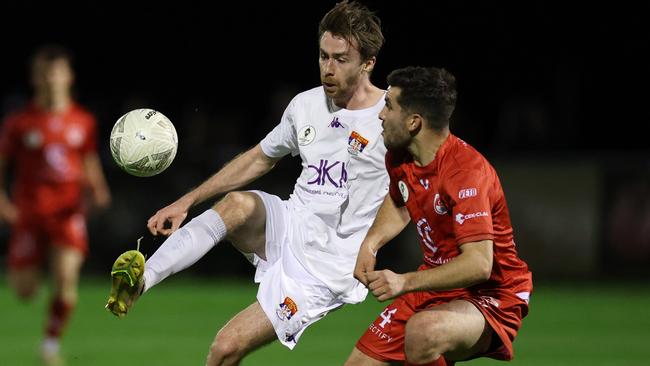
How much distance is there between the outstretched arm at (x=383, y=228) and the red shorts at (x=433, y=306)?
1.17 ft

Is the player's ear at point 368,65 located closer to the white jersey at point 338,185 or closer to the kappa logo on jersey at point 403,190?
the white jersey at point 338,185

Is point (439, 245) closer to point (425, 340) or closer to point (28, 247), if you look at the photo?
point (425, 340)

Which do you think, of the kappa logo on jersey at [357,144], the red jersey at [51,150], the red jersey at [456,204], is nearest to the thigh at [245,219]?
the kappa logo on jersey at [357,144]

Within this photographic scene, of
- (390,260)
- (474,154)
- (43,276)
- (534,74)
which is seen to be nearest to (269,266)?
(474,154)

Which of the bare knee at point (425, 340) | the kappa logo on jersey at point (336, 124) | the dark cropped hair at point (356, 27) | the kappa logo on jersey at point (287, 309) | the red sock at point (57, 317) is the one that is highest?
the dark cropped hair at point (356, 27)

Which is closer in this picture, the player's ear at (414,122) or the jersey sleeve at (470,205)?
the jersey sleeve at (470,205)

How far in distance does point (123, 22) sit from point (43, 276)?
7.22 meters

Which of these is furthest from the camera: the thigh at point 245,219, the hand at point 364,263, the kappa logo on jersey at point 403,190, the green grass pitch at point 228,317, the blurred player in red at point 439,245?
the green grass pitch at point 228,317

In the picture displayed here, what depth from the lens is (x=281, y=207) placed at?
676cm

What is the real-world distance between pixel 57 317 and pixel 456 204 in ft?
16.0

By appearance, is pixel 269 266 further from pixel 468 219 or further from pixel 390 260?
pixel 390 260

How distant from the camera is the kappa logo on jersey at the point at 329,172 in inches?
264

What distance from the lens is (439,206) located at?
5.76 m

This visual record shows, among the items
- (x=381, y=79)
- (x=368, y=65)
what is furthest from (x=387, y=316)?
(x=381, y=79)
